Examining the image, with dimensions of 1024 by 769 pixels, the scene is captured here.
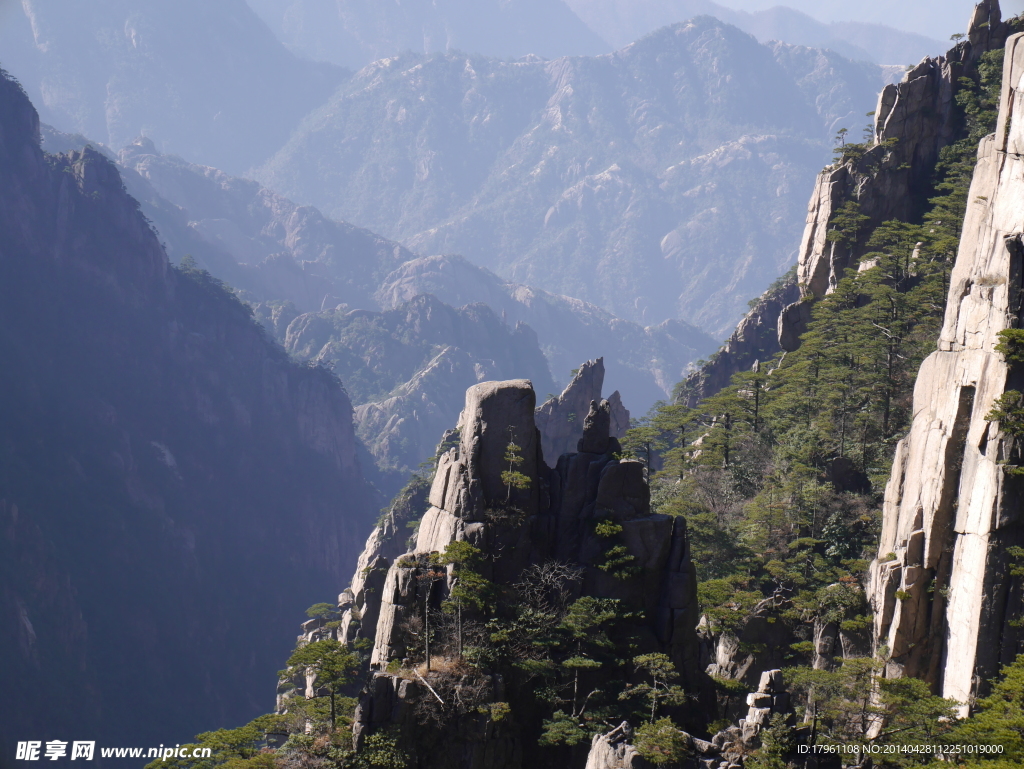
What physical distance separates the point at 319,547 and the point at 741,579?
102921mm

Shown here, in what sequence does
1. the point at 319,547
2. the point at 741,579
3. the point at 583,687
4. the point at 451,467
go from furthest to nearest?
the point at 319,547 < the point at 741,579 < the point at 451,467 < the point at 583,687

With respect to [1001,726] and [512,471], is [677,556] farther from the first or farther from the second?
[1001,726]

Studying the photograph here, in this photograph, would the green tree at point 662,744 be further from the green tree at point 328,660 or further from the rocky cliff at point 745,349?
the rocky cliff at point 745,349

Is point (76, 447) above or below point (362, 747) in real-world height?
above

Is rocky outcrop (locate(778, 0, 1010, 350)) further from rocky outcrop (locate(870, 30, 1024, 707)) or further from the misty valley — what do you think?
rocky outcrop (locate(870, 30, 1024, 707))

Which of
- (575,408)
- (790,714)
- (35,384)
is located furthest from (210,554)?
(790,714)

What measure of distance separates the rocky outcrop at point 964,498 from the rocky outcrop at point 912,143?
28.0 meters

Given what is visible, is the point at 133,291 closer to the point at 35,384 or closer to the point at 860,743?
the point at 35,384

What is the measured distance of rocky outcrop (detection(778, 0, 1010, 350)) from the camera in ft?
233

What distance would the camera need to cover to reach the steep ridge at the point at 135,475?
95.6m

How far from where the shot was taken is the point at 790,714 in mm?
32406

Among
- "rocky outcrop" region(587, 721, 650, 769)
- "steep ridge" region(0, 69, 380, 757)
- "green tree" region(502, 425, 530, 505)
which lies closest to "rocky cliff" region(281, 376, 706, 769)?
"green tree" region(502, 425, 530, 505)

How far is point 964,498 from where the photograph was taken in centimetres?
3759

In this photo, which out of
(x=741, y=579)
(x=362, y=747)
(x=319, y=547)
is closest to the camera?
(x=362, y=747)
